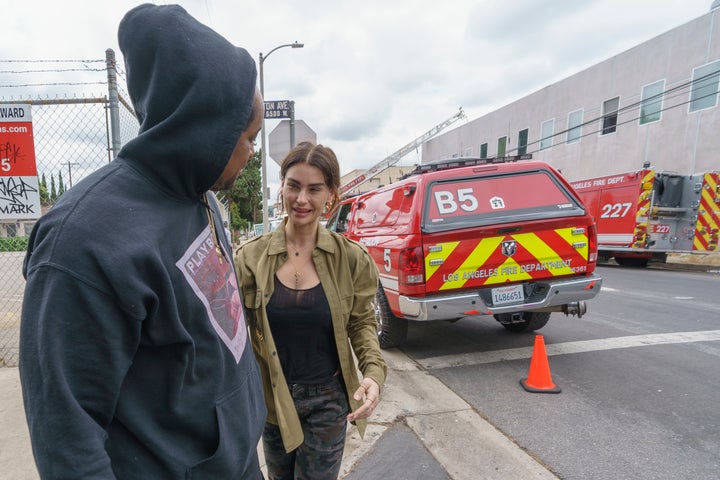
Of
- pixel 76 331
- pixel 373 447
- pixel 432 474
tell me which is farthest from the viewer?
pixel 373 447

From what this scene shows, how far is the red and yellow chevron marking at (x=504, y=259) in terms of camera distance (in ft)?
12.1

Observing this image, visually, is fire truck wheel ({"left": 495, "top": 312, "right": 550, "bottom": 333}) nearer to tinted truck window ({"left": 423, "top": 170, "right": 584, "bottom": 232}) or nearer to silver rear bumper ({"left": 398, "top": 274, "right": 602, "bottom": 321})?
silver rear bumper ({"left": 398, "top": 274, "right": 602, "bottom": 321})

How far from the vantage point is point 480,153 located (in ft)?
87.6

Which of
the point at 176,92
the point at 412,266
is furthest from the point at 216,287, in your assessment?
the point at 412,266

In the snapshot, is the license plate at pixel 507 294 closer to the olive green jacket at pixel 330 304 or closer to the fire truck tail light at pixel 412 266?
the fire truck tail light at pixel 412 266

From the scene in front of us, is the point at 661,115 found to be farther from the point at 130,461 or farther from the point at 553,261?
the point at 130,461

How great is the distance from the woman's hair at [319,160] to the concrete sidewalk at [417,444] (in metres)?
1.70

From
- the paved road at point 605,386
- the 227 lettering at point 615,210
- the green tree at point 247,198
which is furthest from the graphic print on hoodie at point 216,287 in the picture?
the green tree at point 247,198

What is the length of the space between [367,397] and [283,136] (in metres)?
6.16

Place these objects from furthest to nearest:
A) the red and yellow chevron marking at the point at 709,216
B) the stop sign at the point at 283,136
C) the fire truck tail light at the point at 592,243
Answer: the red and yellow chevron marking at the point at 709,216 → the stop sign at the point at 283,136 → the fire truck tail light at the point at 592,243

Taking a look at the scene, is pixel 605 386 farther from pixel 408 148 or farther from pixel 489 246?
pixel 408 148

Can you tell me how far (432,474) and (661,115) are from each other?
18.2 m

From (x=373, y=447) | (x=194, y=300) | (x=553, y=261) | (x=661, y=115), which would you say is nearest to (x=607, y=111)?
(x=661, y=115)

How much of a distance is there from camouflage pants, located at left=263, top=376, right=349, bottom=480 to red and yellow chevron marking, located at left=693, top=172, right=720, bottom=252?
13.3 metres
